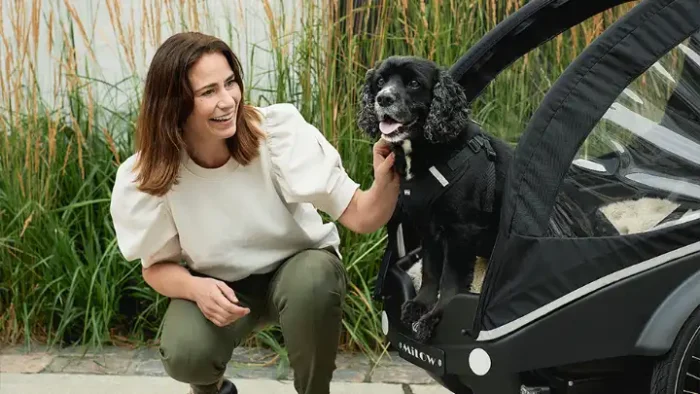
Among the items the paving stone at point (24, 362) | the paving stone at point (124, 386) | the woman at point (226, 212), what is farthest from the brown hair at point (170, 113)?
the paving stone at point (24, 362)

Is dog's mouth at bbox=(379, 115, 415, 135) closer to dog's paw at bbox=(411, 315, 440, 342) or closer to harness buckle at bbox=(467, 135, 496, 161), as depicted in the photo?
harness buckle at bbox=(467, 135, 496, 161)

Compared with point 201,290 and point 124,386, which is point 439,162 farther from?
point 124,386

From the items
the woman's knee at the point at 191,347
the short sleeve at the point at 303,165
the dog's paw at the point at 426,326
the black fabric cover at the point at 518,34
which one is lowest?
the woman's knee at the point at 191,347

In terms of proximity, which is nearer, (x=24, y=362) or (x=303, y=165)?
(x=303, y=165)

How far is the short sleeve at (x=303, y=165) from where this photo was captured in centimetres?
233

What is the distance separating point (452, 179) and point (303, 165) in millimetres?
444

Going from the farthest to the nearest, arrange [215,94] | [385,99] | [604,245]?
[215,94] < [385,99] < [604,245]

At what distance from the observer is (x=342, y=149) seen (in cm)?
327

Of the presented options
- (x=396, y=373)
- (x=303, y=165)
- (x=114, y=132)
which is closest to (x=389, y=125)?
(x=303, y=165)

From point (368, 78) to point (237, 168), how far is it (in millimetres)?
452

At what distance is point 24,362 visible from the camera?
3.13 metres

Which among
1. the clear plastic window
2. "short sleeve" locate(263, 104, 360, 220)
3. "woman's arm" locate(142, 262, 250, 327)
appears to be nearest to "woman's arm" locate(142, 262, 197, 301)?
"woman's arm" locate(142, 262, 250, 327)

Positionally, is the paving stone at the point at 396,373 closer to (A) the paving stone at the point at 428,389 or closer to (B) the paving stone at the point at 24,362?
(A) the paving stone at the point at 428,389

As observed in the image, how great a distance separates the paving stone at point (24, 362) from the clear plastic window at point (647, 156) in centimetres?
190
